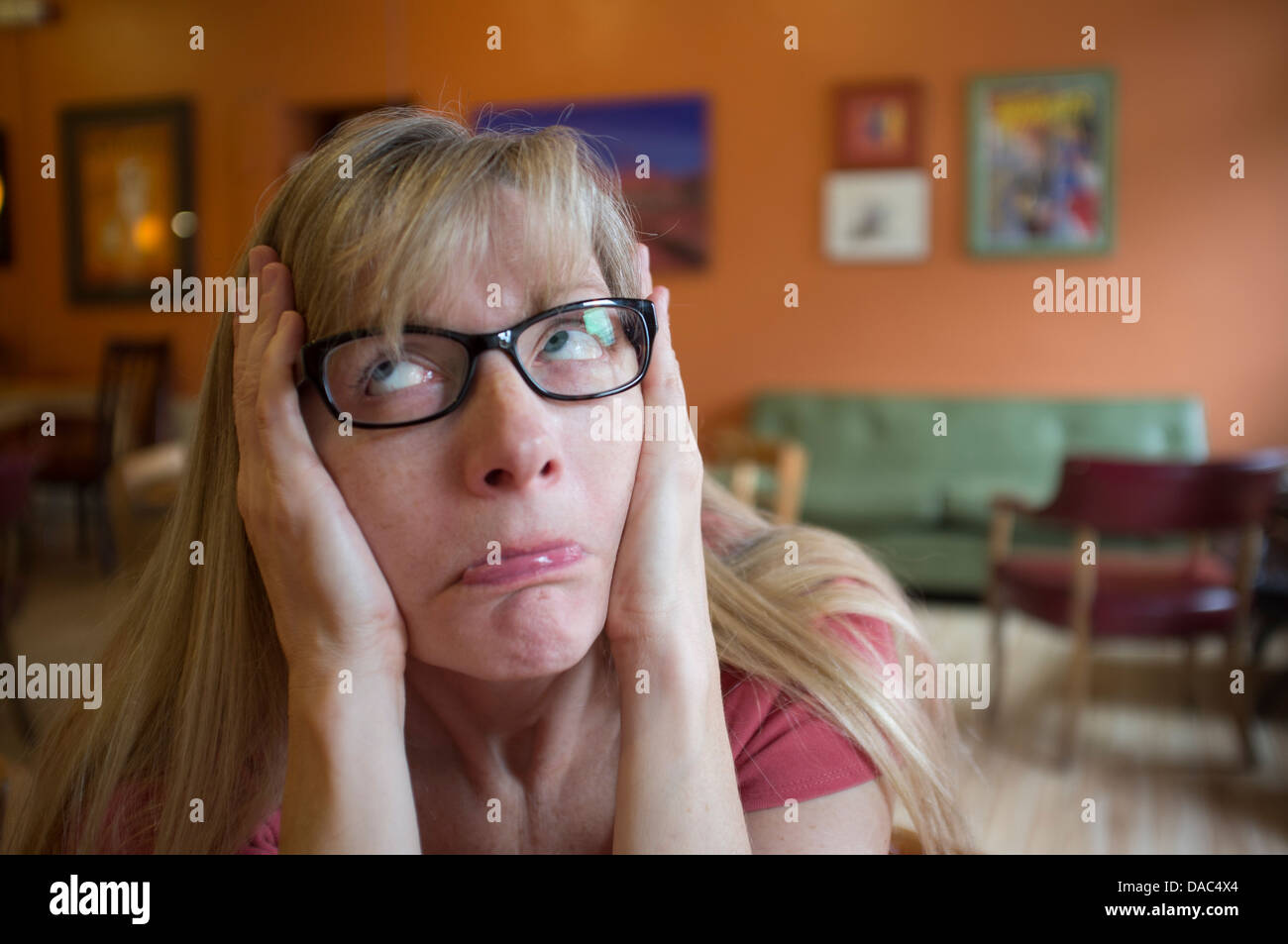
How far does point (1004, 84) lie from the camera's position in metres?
4.93

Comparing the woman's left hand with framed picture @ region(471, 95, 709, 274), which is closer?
the woman's left hand

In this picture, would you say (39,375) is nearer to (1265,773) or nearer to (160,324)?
(160,324)

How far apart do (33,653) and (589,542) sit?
3.88m

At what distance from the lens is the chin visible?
2.20ft

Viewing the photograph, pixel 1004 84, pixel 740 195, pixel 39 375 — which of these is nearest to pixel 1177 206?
pixel 1004 84

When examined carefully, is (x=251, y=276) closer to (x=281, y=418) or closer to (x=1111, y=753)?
(x=281, y=418)

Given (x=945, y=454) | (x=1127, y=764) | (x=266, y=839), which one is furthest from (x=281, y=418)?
(x=945, y=454)

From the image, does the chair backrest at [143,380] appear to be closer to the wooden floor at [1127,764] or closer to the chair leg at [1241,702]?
the wooden floor at [1127,764]

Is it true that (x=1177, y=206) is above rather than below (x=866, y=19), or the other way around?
below

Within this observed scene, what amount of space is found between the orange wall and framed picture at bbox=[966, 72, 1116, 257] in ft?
0.22

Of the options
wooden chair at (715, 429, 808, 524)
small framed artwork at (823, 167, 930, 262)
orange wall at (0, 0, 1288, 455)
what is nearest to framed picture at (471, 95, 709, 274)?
orange wall at (0, 0, 1288, 455)

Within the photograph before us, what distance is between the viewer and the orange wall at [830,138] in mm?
4738

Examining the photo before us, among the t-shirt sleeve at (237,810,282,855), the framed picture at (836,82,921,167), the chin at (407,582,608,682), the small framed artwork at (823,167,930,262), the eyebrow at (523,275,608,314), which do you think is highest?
the framed picture at (836,82,921,167)

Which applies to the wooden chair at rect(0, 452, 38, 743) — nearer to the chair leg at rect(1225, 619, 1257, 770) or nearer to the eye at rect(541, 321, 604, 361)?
the eye at rect(541, 321, 604, 361)
